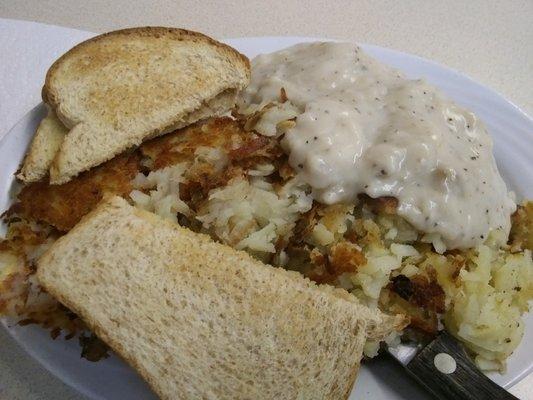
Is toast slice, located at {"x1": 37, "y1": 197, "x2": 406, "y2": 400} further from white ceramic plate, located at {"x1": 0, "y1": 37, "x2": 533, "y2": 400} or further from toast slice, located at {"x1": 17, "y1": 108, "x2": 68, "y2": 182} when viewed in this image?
toast slice, located at {"x1": 17, "y1": 108, "x2": 68, "y2": 182}

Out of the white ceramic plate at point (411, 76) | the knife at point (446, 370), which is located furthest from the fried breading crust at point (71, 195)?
the knife at point (446, 370)

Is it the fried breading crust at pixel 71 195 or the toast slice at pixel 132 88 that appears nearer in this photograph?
the fried breading crust at pixel 71 195

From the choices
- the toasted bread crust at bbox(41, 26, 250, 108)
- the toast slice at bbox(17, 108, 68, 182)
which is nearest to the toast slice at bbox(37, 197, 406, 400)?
the toast slice at bbox(17, 108, 68, 182)

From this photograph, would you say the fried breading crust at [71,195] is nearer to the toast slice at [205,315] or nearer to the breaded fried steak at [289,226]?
the breaded fried steak at [289,226]

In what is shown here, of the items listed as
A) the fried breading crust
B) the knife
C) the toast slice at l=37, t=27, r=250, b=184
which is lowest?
the knife

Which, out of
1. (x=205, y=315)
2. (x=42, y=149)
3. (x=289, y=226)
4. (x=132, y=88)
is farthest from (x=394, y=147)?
(x=42, y=149)

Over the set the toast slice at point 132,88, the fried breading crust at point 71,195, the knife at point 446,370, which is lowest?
the knife at point 446,370

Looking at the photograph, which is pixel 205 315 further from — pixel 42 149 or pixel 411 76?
pixel 411 76
